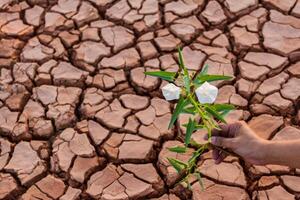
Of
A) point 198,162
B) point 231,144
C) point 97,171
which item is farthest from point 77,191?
point 231,144

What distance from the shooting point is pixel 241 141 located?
2117 millimetres

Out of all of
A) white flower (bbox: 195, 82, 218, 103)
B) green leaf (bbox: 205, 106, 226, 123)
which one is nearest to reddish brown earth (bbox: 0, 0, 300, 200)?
green leaf (bbox: 205, 106, 226, 123)

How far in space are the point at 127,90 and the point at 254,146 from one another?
46.7 inches

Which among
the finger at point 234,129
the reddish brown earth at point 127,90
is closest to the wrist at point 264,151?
the finger at point 234,129

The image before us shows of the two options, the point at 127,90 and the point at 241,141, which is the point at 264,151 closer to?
the point at 241,141

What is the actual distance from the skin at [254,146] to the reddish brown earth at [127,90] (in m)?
0.50

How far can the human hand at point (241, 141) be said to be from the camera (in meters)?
2.09

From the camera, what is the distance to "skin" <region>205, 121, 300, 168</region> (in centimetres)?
201

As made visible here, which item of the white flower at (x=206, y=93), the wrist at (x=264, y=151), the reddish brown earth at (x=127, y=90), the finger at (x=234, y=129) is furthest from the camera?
the reddish brown earth at (x=127, y=90)

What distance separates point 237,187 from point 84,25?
1.53 meters

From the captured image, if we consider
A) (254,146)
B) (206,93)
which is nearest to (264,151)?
(254,146)

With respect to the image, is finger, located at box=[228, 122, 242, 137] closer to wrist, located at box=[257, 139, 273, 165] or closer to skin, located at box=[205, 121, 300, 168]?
skin, located at box=[205, 121, 300, 168]

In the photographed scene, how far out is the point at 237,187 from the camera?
8.63 feet

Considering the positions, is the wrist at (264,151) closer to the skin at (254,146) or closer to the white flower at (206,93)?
the skin at (254,146)
